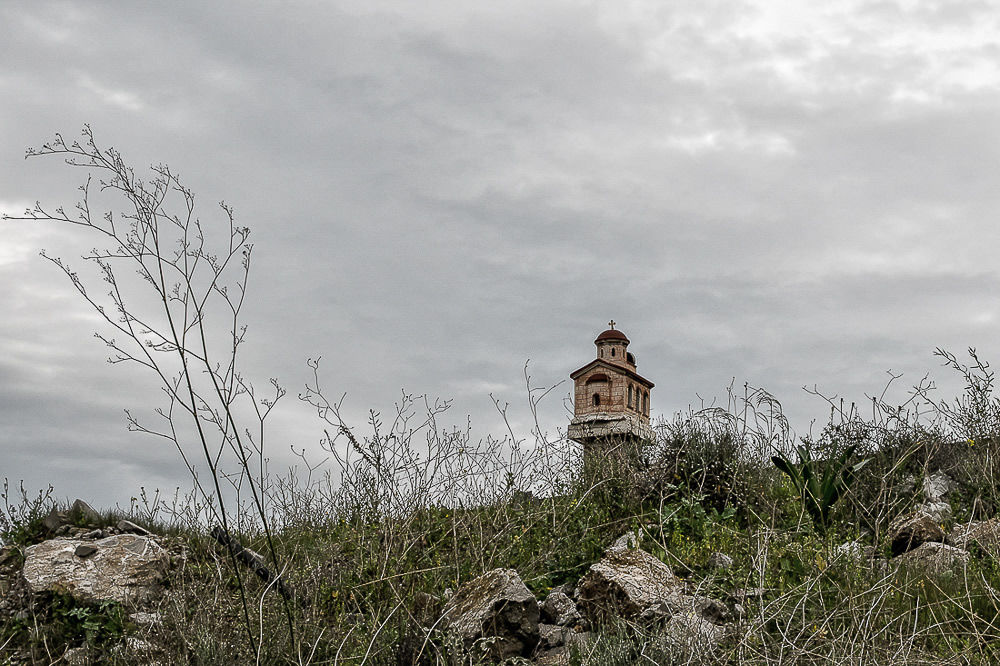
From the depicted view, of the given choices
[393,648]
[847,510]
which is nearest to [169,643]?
[393,648]

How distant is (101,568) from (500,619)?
3953 millimetres

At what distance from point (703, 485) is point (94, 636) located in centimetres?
519

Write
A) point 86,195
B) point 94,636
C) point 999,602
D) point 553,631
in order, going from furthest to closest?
point 94,636 → point 553,631 → point 999,602 → point 86,195

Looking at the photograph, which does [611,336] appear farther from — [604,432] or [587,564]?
[587,564]

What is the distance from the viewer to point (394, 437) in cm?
706

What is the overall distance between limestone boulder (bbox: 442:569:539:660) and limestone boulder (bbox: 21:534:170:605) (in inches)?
114

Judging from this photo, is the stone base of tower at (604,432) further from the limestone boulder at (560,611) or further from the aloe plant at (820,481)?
the limestone boulder at (560,611)

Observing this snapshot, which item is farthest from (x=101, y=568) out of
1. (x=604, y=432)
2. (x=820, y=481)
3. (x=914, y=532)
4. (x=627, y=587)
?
(x=914, y=532)

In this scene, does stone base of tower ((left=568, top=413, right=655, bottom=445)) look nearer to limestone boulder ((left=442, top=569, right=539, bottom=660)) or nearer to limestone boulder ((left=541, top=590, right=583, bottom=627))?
limestone boulder ((left=541, top=590, right=583, bottom=627))

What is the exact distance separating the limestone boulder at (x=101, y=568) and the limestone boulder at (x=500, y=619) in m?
2.91

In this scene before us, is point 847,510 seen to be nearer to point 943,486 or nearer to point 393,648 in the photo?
point 943,486

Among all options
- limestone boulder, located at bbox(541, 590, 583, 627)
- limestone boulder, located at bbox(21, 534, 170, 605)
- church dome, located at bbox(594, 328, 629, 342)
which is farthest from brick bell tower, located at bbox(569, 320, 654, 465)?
limestone boulder, located at bbox(541, 590, 583, 627)

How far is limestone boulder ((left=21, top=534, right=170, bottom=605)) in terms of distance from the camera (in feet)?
23.0

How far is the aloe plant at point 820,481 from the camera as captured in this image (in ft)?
22.2
